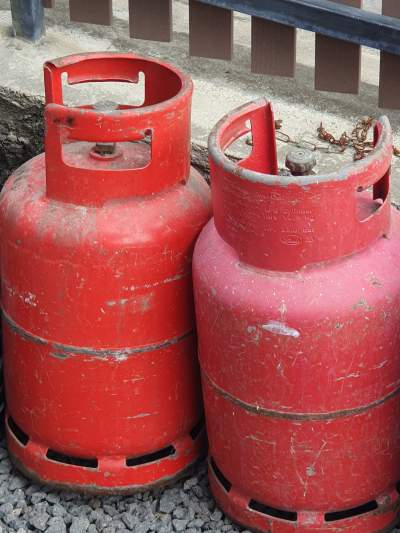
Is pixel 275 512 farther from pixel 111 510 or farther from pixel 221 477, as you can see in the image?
pixel 111 510

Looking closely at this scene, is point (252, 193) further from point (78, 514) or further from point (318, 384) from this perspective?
point (78, 514)

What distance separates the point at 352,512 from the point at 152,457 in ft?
2.14

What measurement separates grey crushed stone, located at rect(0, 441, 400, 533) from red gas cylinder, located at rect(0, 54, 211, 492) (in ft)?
0.27

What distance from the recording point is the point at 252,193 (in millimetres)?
2631

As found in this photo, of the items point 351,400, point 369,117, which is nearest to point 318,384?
point 351,400

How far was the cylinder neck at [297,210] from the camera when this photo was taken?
2588 mm

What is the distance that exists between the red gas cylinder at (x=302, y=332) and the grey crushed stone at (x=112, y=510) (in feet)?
0.83

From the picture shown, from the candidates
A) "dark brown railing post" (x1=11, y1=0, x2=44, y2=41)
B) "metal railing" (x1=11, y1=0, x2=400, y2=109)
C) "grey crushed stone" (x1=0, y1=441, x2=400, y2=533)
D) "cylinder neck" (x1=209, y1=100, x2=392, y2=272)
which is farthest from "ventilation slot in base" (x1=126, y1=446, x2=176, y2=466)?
"dark brown railing post" (x1=11, y1=0, x2=44, y2=41)

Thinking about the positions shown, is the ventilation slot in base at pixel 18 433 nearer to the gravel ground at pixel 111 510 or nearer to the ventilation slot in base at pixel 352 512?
the gravel ground at pixel 111 510

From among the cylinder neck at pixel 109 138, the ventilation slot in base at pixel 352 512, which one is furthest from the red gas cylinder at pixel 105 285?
the ventilation slot in base at pixel 352 512

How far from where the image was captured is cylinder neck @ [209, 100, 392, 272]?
2.59 m

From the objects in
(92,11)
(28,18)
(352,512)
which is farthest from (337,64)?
(352,512)

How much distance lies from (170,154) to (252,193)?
37 cm

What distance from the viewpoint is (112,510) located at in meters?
Answer: 3.36
